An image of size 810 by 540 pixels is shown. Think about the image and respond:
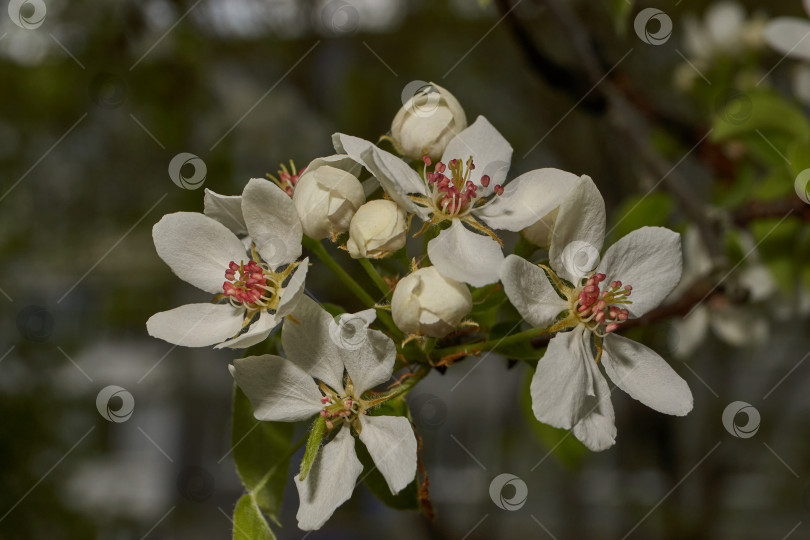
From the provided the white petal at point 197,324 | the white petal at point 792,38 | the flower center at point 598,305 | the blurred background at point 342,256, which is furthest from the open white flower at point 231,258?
the white petal at point 792,38

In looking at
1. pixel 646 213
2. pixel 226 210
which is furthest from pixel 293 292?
pixel 646 213

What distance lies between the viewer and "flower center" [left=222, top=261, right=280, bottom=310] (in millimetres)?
610

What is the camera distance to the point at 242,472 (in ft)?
2.09

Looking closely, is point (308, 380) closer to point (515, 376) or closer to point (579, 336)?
point (579, 336)

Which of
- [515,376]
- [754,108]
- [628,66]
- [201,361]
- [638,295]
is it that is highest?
[628,66]

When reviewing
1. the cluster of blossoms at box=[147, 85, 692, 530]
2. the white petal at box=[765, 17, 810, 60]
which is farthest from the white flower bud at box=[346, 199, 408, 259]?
the white petal at box=[765, 17, 810, 60]

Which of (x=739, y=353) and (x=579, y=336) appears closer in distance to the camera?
(x=579, y=336)

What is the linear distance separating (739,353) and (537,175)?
83.6 inches

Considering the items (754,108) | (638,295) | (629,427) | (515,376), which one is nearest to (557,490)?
(515,376)

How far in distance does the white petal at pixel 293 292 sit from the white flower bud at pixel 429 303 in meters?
0.08

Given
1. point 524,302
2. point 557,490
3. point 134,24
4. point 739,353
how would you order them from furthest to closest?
point 557,490
point 739,353
point 134,24
point 524,302

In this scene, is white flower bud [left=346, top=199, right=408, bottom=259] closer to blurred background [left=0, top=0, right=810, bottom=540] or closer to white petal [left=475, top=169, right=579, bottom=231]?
white petal [left=475, top=169, right=579, bottom=231]

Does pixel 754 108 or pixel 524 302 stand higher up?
pixel 754 108

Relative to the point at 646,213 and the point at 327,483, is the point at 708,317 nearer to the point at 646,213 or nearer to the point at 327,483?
the point at 646,213
